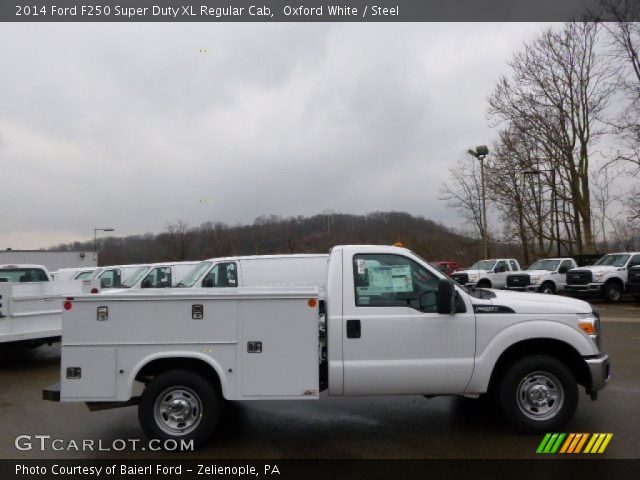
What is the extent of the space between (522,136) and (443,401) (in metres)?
30.6

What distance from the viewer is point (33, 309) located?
32.7ft

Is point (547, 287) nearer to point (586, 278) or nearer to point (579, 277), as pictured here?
point (579, 277)

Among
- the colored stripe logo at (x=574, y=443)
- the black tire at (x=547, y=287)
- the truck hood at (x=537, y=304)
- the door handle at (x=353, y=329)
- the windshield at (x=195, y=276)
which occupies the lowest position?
the colored stripe logo at (x=574, y=443)

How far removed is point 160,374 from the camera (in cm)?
548

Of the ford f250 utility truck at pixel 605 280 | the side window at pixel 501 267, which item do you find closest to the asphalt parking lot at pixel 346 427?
the ford f250 utility truck at pixel 605 280

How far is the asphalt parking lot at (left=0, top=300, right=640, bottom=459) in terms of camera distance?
5332 millimetres

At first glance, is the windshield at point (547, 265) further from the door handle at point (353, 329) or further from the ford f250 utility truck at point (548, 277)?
the door handle at point (353, 329)

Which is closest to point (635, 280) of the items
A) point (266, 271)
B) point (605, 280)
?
point (605, 280)

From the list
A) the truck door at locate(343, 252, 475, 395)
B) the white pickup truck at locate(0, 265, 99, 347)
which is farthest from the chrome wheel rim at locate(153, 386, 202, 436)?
the white pickup truck at locate(0, 265, 99, 347)

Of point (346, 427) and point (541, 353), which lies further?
point (346, 427)

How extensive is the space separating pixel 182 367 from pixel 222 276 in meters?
6.35

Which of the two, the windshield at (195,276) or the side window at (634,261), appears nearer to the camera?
the windshield at (195,276)

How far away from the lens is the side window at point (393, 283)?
5.61 metres

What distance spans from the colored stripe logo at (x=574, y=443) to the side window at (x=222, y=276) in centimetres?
773
